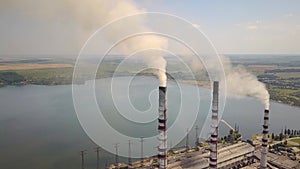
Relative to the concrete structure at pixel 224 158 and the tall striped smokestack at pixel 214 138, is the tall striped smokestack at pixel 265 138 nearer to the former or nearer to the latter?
the concrete structure at pixel 224 158

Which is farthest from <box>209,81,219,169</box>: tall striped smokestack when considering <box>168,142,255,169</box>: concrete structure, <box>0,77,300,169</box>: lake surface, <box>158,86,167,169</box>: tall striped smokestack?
<box>0,77,300,169</box>: lake surface

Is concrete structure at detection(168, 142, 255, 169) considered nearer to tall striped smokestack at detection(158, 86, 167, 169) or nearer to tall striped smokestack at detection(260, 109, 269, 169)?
tall striped smokestack at detection(260, 109, 269, 169)

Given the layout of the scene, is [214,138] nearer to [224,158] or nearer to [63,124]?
[224,158]

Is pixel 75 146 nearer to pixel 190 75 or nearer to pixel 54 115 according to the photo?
pixel 54 115

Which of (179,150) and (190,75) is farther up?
(190,75)

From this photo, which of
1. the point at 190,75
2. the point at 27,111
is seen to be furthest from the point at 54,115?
the point at 190,75

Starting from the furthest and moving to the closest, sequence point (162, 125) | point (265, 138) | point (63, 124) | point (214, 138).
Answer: point (63, 124) < point (265, 138) < point (214, 138) < point (162, 125)

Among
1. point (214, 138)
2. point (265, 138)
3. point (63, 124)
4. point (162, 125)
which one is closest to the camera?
point (162, 125)

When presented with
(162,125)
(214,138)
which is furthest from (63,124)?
(214,138)
